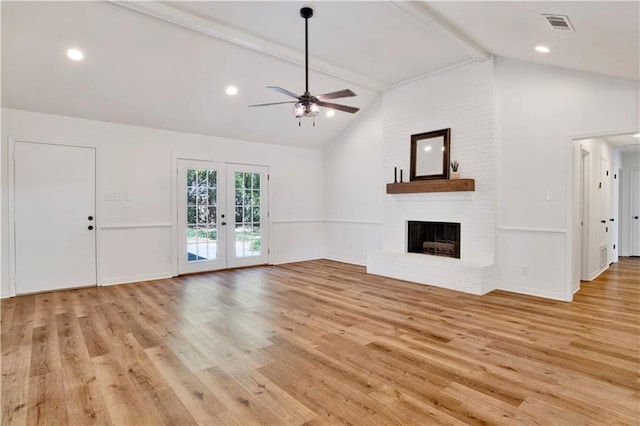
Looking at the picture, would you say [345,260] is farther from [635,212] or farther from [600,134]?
[635,212]

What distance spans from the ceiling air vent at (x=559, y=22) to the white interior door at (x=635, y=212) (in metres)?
6.86

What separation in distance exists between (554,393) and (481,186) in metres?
3.33

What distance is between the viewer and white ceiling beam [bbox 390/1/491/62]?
3627 mm

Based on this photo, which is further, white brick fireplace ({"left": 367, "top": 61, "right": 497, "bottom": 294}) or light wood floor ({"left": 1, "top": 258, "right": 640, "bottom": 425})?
white brick fireplace ({"left": 367, "top": 61, "right": 497, "bottom": 294})

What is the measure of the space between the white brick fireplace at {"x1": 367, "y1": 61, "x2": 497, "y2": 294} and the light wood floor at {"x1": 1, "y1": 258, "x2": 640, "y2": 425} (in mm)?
487

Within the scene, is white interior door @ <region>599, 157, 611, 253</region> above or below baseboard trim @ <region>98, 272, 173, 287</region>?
above

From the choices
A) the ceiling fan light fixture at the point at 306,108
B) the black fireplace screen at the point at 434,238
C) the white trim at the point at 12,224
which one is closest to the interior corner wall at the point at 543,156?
the black fireplace screen at the point at 434,238

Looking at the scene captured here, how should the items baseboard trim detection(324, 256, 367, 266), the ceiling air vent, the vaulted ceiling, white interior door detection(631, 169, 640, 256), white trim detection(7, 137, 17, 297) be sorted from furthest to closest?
1. white interior door detection(631, 169, 640, 256)
2. baseboard trim detection(324, 256, 367, 266)
3. white trim detection(7, 137, 17, 297)
4. the vaulted ceiling
5. the ceiling air vent

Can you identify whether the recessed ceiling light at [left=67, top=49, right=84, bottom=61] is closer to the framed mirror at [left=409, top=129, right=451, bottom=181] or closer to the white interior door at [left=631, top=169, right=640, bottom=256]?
the framed mirror at [left=409, top=129, right=451, bottom=181]

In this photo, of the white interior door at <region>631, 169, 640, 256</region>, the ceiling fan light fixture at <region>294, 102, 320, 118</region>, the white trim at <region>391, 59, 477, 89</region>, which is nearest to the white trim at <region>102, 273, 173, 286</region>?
the ceiling fan light fixture at <region>294, 102, 320, 118</region>

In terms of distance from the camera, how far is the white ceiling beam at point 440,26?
11.9 feet

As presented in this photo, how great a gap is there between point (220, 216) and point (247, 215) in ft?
1.94

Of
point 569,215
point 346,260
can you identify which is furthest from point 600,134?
point 346,260

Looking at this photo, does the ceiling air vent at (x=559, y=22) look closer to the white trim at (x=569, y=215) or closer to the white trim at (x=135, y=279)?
the white trim at (x=569, y=215)
